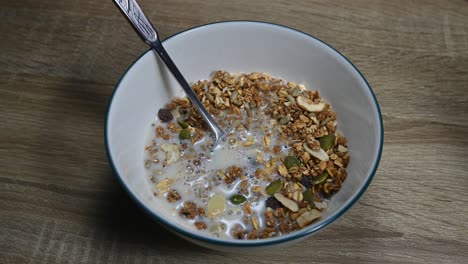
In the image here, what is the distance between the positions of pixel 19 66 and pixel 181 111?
36cm

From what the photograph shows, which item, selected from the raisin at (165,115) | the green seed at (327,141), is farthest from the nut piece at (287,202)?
the raisin at (165,115)

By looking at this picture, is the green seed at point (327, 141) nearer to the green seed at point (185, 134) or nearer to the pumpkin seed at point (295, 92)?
the pumpkin seed at point (295, 92)

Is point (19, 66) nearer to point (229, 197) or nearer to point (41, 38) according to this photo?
point (41, 38)

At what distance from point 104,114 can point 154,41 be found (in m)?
0.19

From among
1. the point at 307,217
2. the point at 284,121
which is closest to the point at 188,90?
the point at 284,121

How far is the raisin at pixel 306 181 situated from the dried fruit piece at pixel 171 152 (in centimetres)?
19

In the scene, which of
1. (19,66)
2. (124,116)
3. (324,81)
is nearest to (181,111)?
(124,116)

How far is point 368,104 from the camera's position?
25.9 inches

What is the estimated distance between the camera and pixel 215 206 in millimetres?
652

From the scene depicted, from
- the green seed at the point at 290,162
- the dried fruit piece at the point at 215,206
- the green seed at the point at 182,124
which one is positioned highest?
the green seed at the point at 290,162

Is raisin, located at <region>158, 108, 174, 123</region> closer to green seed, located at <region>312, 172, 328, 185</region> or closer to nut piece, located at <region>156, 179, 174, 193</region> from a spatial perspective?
nut piece, located at <region>156, 179, 174, 193</region>

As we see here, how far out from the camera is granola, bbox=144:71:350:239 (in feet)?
2.12

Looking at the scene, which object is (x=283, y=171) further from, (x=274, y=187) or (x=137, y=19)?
(x=137, y=19)

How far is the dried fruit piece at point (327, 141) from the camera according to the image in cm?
71
